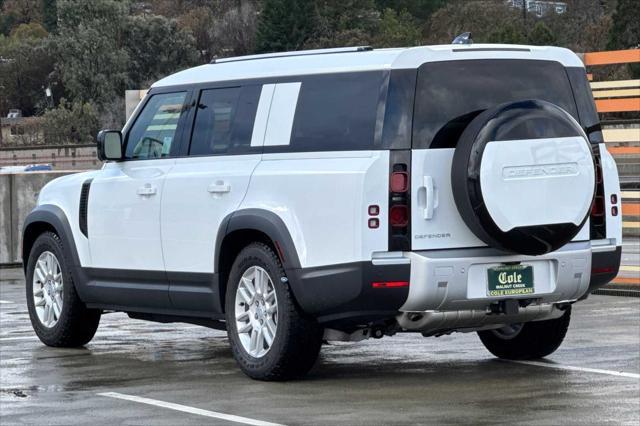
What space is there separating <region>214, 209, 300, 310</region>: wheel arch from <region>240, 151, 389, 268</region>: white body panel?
0.05 meters

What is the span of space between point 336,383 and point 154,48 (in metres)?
137

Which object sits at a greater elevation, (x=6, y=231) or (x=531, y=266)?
(x=531, y=266)

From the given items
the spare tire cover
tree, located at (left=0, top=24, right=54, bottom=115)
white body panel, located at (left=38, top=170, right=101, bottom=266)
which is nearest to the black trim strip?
the spare tire cover

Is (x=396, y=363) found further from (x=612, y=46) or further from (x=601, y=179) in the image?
(x=612, y=46)

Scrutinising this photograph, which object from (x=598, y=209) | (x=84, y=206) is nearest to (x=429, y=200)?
(x=598, y=209)

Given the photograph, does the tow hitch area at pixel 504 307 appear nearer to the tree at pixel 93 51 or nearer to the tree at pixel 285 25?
the tree at pixel 285 25

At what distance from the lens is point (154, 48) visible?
145500mm

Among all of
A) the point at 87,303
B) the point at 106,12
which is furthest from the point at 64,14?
the point at 87,303

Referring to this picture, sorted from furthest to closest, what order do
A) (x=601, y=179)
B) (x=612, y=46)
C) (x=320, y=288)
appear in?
(x=612, y=46), (x=601, y=179), (x=320, y=288)

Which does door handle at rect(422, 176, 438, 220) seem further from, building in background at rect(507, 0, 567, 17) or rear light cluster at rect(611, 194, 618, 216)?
building in background at rect(507, 0, 567, 17)

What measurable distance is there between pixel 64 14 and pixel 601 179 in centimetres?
13808

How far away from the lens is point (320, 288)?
1009cm

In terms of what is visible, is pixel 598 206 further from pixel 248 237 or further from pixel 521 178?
pixel 248 237

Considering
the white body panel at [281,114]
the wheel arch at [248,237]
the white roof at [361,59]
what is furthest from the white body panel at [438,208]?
the white body panel at [281,114]
